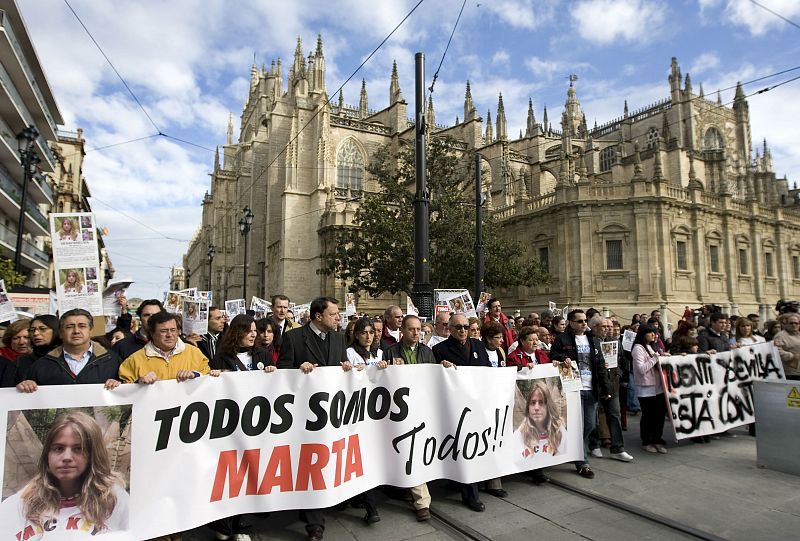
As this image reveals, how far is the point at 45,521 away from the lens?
3162 millimetres

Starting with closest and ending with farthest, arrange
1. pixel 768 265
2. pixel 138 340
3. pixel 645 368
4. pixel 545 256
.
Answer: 1. pixel 138 340
2. pixel 645 368
3. pixel 545 256
4. pixel 768 265

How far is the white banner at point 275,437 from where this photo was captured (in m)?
3.29

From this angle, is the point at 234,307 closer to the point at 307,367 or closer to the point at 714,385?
the point at 307,367

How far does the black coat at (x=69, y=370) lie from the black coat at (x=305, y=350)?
1.35m

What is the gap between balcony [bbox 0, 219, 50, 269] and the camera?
2381cm

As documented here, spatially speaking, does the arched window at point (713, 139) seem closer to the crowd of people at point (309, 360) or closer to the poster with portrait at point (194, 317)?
the crowd of people at point (309, 360)

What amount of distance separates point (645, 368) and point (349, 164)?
34.3m

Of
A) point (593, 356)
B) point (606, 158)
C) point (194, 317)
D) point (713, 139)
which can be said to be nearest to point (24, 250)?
point (194, 317)

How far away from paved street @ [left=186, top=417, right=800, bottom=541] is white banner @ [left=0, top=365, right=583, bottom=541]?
0.34 m

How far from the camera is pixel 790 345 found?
7035 mm

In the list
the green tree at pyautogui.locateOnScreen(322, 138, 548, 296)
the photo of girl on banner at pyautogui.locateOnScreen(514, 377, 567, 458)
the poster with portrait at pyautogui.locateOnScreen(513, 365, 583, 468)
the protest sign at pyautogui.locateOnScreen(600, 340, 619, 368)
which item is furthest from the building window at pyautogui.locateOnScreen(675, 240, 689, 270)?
the photo of girl on banner at pyautogui.locateOnScreen(514, 377, 567, 458)

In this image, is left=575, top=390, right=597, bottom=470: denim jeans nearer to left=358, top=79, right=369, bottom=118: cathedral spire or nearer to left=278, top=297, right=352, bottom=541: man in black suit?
left=278, top=297, right=352, bottom=541: man in black suit

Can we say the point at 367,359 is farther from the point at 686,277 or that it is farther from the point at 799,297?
the point at 799,297

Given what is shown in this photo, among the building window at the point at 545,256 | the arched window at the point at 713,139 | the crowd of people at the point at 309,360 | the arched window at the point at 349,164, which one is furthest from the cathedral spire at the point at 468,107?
the crowd of people at the point at 309,360
